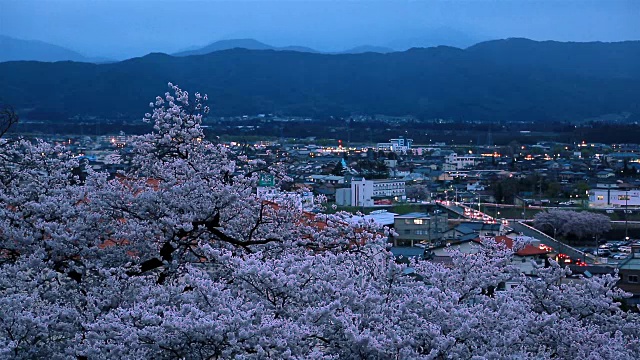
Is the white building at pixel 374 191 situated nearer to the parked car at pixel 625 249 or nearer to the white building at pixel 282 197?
the parked car at pixel 625 249

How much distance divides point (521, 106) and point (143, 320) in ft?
339

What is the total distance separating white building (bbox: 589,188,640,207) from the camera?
99.6 ft

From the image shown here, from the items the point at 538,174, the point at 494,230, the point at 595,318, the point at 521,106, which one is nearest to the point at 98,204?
the point at 595,318

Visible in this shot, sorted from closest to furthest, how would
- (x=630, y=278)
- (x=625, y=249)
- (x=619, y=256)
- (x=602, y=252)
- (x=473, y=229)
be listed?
1. (x=630, y=278)
2. (x=619, y=256)
3. (x=602, y=252)
4. (x=625, y=249)
5. (x=473, y=229)

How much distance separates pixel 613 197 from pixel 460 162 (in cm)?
1767

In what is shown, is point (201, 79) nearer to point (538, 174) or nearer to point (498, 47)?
point (498, 47)

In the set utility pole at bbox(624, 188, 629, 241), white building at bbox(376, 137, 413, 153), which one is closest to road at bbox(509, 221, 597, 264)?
utility pole at bbox(624, 188, 629, 241)

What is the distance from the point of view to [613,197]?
30.9 metres

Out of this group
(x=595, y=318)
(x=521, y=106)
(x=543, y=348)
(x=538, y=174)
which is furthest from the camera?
(x=521, y=106)

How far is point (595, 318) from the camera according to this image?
6031 millimetres

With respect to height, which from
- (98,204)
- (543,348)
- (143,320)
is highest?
(98,204)

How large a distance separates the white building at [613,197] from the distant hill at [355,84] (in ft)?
162

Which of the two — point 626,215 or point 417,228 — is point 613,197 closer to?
point 626,215

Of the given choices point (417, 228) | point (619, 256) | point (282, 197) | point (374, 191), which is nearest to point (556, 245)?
point (619, 256)
